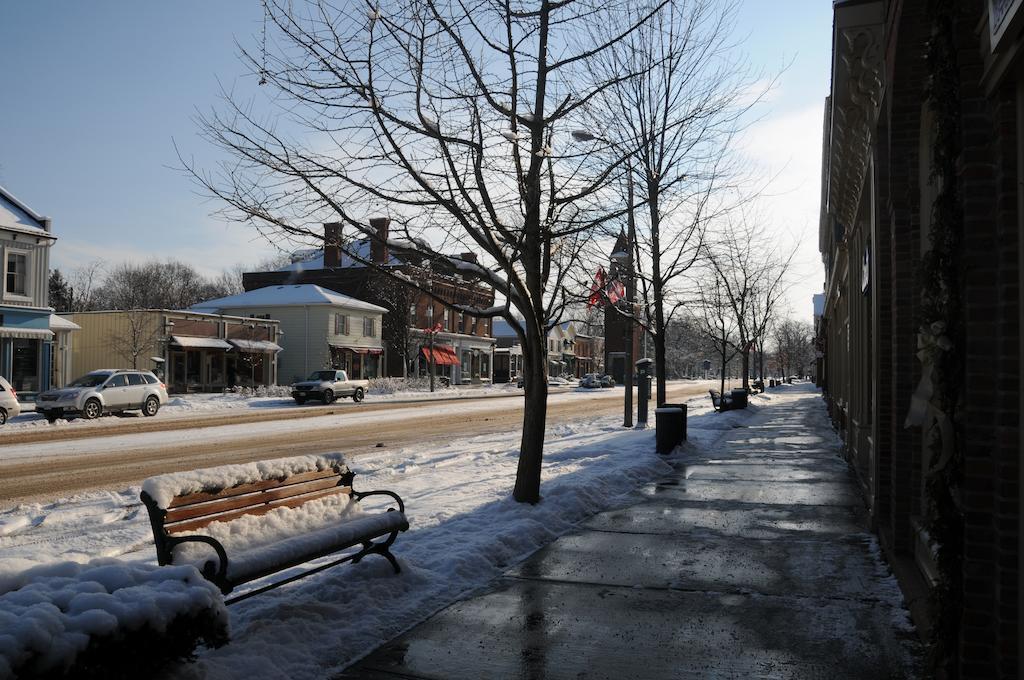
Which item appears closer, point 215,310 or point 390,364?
point 215,310

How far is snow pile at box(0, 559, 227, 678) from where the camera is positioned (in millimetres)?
3131

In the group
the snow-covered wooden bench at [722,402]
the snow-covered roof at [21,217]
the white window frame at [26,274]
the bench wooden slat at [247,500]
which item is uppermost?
the snow-covered roof at [21,217]

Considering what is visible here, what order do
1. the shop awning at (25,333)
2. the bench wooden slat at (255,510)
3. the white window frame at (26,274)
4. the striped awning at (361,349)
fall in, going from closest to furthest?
the bench wooden slat at (255,510), the shop awning at (25,333), the white window frame at (26,274), the striped awning at (361,349)

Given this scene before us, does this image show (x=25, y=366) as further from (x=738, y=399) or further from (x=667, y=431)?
(x=667, y=431)

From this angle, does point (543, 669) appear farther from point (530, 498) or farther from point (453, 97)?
point (453, 97)

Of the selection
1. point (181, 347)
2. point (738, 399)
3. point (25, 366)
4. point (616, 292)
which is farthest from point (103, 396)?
point (738, 399)

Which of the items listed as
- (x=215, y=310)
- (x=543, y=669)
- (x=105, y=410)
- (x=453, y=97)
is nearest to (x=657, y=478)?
(x=453, y=97)

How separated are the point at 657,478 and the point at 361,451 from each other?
7071 mm

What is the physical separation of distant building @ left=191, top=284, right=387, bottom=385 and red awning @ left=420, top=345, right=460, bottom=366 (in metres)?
5.73

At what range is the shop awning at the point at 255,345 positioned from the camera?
143 feet

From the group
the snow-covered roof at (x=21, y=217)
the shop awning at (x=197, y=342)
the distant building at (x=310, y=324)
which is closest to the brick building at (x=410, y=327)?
the distant building at (x=310, y=324)

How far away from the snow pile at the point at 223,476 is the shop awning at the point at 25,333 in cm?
2963

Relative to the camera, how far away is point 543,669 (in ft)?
14.7

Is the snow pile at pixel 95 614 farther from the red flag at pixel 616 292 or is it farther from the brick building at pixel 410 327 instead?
the brick building at pixel 410 327
